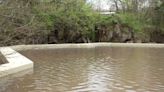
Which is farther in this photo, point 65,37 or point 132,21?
point 132,21

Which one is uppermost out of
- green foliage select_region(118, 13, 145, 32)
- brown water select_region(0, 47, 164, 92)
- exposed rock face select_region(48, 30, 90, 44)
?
green foliage select_region(118, 13, 145, 32)

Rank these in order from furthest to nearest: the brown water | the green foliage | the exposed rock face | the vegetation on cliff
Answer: the green foliage, the exposed rock face, the vegetation on cliff, the brown water

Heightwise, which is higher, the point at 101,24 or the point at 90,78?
the point at 101,24

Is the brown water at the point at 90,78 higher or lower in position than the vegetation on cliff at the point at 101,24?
lower

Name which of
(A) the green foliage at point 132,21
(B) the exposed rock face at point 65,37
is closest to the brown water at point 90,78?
(B) the exposed rock face at point 65,37

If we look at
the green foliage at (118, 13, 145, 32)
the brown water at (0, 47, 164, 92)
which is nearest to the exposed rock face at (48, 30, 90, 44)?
the green foliage at (118, 13, 145, 32)

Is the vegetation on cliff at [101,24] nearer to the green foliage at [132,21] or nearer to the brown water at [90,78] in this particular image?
the green foliage at [132,21]

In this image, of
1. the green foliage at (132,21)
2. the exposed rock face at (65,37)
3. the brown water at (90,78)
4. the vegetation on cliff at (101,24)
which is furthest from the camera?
the green foliage at (132,21)

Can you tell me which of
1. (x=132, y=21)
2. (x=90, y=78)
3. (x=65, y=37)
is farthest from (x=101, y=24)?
(x=90, y=78)

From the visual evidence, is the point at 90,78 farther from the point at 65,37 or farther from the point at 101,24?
the point at 101,24

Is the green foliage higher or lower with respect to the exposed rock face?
higher

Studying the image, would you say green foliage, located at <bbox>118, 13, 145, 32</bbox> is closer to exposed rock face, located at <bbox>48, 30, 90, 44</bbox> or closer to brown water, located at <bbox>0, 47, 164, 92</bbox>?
exposed rock face, located at <bbox>48, 30, 90, 44</bbox>

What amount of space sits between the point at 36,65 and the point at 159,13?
69.3ft

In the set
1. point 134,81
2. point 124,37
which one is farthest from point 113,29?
point 134,81
